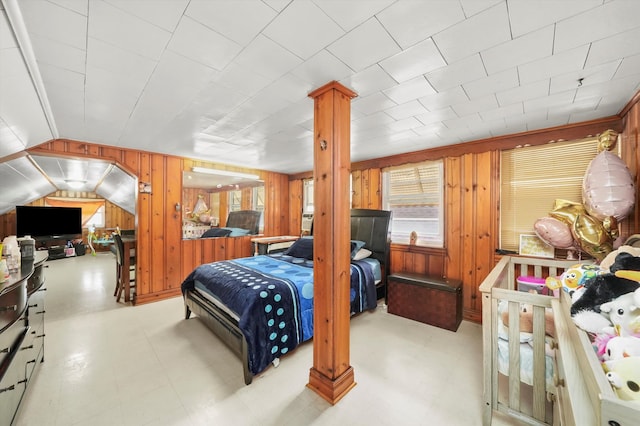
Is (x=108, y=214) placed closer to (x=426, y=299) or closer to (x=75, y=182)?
(x=75, y=182)

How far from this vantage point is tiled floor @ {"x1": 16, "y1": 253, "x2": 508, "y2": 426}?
164 cm

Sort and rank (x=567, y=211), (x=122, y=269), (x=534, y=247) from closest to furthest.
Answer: (x=567, y=211)
(x=534, y=247)
(x=122, y=269)

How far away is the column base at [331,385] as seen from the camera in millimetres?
1748

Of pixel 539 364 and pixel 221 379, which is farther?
pixel 221 379

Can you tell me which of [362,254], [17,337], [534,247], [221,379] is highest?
[534,247]

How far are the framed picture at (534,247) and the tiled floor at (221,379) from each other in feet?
3.62

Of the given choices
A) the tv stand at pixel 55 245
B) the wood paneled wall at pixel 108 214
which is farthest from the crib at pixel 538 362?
the wood paneled wall at pixel 108 214

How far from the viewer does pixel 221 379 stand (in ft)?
6.59

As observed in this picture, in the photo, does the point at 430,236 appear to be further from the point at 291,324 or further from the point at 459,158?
the point at 291,324

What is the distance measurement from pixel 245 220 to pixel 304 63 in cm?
377

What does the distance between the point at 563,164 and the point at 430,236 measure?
164 centimetres

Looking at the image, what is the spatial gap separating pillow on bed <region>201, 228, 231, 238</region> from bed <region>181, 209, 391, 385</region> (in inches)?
57.7

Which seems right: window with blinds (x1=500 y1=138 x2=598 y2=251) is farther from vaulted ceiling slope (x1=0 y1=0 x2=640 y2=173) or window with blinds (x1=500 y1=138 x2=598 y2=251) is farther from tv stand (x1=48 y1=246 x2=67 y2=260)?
tv stand (x1=48 y1=246 x2=67 y2=260)

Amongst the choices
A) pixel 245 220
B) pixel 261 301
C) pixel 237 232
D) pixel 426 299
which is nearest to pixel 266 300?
pixel 261 301
